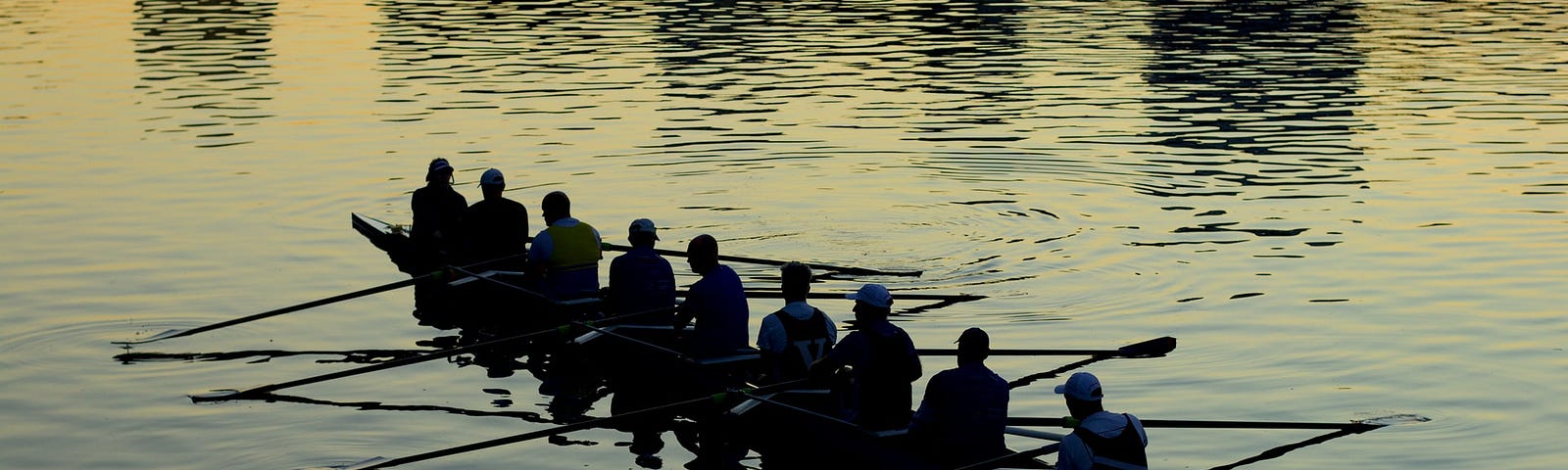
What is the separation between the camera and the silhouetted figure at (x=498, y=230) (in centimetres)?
2416

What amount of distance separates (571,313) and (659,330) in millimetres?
1990

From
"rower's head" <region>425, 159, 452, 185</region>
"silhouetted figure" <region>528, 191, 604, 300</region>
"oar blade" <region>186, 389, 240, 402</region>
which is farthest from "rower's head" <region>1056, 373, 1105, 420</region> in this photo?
"rower's head" <region>425, 159, 452, 185</region>

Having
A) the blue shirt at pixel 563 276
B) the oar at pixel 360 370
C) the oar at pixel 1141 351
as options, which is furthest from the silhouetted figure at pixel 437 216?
the oar at pixel 1141 351

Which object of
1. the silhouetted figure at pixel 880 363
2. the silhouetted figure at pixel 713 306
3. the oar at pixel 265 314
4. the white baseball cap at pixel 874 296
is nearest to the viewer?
the white baseball cap at pixel 874 296

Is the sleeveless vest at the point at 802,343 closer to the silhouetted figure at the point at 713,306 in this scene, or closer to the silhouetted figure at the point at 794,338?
the silhouetted figure at the point at 794,338

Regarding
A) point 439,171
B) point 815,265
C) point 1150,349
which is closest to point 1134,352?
point 1150,349

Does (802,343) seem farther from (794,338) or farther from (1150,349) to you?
(1150,349)

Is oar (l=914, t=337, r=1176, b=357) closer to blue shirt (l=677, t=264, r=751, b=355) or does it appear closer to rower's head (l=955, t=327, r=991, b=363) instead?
blue shirt (l=677, t=264, r=751, b=355)

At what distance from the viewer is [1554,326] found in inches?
899

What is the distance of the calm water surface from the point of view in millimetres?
19469

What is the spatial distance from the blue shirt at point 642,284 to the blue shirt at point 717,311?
1564mm

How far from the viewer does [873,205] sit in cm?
3300

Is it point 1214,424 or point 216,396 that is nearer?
point 1214,424

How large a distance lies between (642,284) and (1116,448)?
27.8ft
